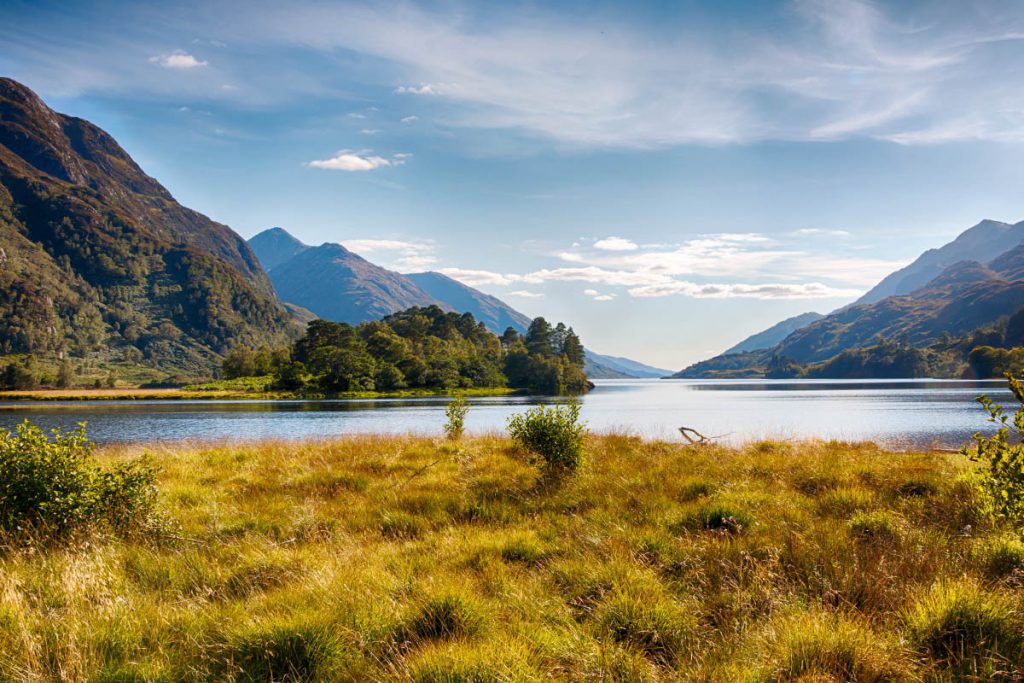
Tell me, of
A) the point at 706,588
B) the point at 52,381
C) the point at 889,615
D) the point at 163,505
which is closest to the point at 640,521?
the point at 706,588

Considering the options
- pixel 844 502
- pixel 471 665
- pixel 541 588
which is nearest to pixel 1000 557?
pixel 844 502

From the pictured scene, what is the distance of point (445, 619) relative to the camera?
6227 mm

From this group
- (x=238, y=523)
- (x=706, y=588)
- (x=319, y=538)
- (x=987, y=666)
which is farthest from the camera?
(x=238, y=523)

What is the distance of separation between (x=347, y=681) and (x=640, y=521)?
21.3ft

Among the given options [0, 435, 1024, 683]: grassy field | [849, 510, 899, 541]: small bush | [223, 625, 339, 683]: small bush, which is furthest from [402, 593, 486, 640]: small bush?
[849, 510, 899, 541]: small bush

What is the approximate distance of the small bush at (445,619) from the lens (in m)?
6.02

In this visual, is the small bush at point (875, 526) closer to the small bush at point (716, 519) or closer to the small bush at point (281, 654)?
the small bush at point (716, 519)

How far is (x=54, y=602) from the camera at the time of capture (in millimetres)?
6777

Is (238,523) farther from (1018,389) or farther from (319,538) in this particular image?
(1018,389)

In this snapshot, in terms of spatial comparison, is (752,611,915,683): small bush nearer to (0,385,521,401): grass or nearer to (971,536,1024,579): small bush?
(971,536,1024,579): small bush

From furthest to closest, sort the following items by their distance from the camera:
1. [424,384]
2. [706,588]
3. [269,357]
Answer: [269,357] < [424,384] < [706,588]

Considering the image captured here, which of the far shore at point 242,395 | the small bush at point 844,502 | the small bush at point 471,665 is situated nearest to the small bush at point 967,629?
the small bush at point 471,665

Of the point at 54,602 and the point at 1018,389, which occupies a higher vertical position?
the point at 1018,389

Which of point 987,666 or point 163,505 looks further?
point 163,505
